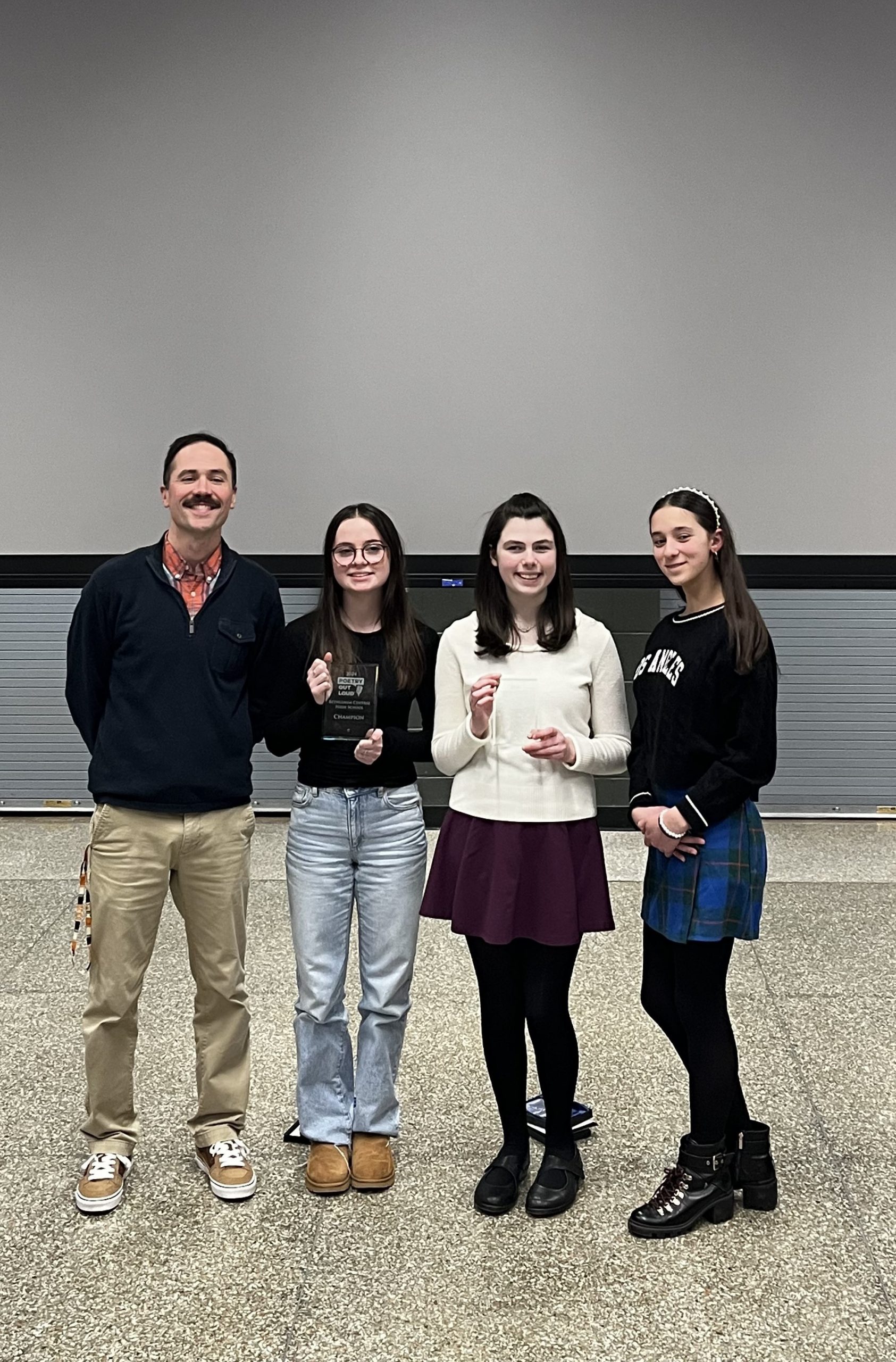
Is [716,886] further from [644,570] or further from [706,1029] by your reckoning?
[644,570]

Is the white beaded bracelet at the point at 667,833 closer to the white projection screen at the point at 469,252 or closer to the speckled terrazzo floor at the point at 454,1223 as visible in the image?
the speckled terrazzo floor at the point at 454,1223

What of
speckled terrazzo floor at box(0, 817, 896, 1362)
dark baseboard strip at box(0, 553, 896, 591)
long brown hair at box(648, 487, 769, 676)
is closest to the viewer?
speckled terrazzo floor at box(0, 817, 896, 1362)

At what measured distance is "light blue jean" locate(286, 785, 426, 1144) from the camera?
2865 mm

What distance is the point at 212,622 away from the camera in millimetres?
2850

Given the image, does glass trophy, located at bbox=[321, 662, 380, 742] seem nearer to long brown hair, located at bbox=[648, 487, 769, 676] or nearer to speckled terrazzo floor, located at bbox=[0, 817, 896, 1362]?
long brown hair, located at bbox=[648, 487, 769, 676]

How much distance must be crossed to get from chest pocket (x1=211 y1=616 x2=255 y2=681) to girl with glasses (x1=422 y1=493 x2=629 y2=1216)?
0.45 metres

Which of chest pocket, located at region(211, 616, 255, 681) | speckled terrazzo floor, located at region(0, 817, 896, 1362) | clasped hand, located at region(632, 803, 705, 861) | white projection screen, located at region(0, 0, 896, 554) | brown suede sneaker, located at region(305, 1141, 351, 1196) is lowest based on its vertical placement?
speckled terrazzo floor, located at region(0, 817, 896, 1362)

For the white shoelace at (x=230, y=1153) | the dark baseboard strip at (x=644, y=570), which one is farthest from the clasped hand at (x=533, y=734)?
the dark baseboard strip at (x=644, y=570)

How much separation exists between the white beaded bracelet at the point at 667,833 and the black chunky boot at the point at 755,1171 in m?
0.70

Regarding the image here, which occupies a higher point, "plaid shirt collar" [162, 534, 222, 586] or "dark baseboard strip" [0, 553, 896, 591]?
"plaid shirt collar" [162, 534, 222, 586]

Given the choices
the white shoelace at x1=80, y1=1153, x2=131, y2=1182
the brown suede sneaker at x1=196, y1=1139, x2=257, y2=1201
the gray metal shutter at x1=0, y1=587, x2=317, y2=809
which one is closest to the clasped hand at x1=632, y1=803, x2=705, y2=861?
the brown suede sneaker at x1=196, y1=1139, x2=257, y2=1201

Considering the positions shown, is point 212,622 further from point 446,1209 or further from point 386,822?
point 446,1209

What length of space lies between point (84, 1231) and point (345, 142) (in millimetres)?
5495

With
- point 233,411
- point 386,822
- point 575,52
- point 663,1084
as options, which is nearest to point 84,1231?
point 386,822
